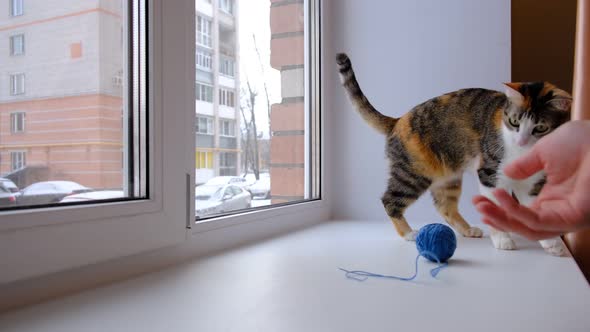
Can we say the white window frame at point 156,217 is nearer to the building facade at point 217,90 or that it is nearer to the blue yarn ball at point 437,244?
the building facade at point 217,90

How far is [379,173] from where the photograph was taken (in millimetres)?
1370

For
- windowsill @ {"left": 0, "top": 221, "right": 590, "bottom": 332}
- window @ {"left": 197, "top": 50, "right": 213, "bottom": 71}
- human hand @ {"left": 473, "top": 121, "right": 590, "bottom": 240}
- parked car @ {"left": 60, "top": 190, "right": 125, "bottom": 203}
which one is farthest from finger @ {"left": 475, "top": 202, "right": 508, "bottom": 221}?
window @ {"left": 197, "top": 50, "right": 213, "bottom": 71}

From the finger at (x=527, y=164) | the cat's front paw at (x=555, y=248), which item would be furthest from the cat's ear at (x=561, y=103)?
the finger at (x=527, y=164)

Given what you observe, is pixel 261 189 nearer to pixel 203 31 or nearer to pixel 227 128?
pixel 227 128

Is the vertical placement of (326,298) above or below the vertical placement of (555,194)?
below

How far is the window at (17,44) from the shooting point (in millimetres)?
552

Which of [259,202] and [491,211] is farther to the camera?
[259,202]

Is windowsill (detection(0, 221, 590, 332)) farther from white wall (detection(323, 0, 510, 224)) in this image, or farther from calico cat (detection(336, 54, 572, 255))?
white wall (detection(323, 0, 510, 224))

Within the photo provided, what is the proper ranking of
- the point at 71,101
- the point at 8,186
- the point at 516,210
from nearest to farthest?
the point at 516,210 < the point at 8,186 < the point at 71,101

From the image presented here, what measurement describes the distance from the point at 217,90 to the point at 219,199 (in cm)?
24

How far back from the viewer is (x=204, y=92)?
2.92 ft

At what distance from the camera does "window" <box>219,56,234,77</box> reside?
0.98 meters

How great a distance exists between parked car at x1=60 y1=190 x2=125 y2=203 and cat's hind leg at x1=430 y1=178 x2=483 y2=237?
701 millimetres

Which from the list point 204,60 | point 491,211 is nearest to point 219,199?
point 204,60
